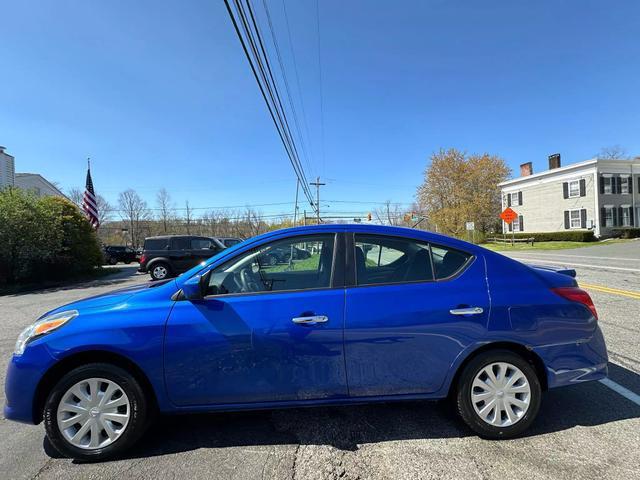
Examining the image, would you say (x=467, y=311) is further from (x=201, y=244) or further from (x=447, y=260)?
(x=201, y=244)

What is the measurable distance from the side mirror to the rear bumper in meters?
2.68

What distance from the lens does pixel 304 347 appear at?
2766 millimetres

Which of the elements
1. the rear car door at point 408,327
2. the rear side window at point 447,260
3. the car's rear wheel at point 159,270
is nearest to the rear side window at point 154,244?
the car's rear wheel at point 159,270

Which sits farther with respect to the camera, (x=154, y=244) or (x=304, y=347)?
(x=154, y=244)

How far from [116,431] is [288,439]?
4.31ft

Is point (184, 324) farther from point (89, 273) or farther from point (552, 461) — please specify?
point (89, 273)

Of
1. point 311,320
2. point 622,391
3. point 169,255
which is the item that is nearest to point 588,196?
point 169,255

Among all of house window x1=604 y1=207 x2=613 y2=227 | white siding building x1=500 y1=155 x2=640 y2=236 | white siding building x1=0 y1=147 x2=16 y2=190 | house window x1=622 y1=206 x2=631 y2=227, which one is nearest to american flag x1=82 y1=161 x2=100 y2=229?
white siding building x1=0 y1=147 x2=16 y2=190

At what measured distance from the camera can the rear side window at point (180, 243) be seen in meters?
17.0

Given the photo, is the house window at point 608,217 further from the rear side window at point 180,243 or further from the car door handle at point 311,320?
the car door handle at point 311,320

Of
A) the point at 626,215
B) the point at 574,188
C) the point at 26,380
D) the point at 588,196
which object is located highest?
the point at 574,188

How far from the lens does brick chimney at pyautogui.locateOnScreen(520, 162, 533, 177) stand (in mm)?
46969

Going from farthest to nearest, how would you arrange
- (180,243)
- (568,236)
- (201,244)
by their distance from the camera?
(568,236)
(201,244)
(180,243)

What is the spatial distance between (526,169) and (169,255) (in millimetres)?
46487
